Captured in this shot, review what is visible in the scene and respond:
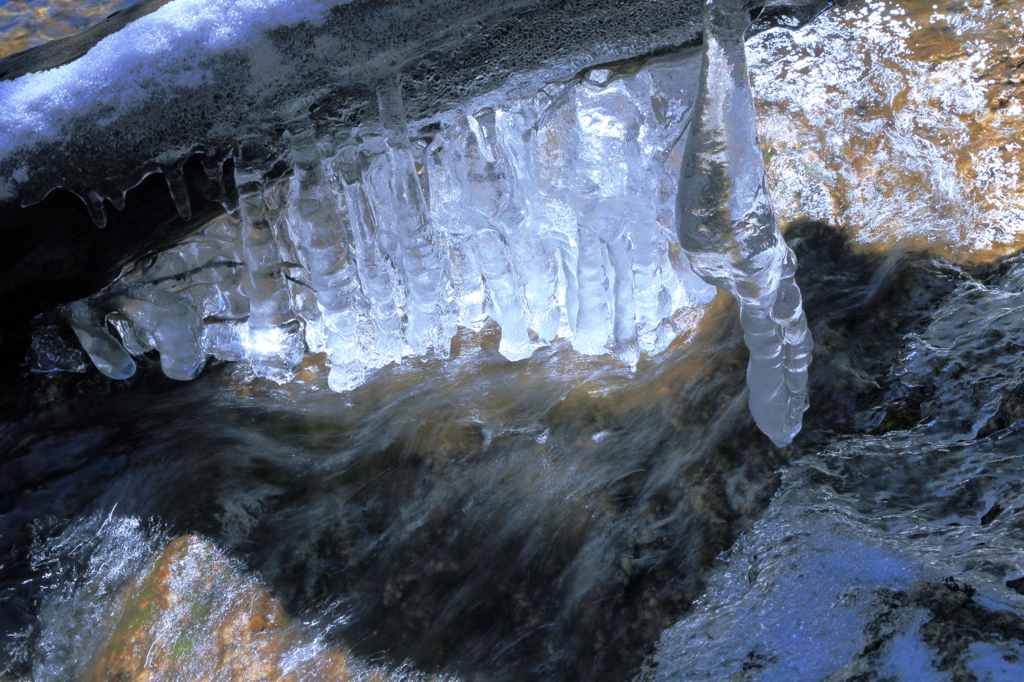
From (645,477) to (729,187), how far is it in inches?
40.9

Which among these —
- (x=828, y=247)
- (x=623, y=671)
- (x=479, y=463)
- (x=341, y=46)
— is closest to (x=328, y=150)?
(x=341, y=46)

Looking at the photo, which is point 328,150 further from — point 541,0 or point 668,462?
point 668,462

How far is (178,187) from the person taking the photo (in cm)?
208

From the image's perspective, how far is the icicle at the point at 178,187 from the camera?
6.70 feet

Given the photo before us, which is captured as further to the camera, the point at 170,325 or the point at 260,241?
the point at 170,325

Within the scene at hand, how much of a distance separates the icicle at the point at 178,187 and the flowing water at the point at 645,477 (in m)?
0.87

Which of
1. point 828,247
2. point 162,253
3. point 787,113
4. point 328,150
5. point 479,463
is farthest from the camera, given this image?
point 787,113

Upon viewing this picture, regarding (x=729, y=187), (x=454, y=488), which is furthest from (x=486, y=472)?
(x=729, y=187)

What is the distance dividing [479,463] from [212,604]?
3.18 feet

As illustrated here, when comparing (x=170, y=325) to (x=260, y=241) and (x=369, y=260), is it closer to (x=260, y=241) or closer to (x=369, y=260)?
(x=260, y=241)

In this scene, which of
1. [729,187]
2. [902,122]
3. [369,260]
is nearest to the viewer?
[729,187]

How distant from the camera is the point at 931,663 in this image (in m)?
1.67

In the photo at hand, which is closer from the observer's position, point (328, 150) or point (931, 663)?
point (931, 663)

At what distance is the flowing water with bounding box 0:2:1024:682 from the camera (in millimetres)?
1992
